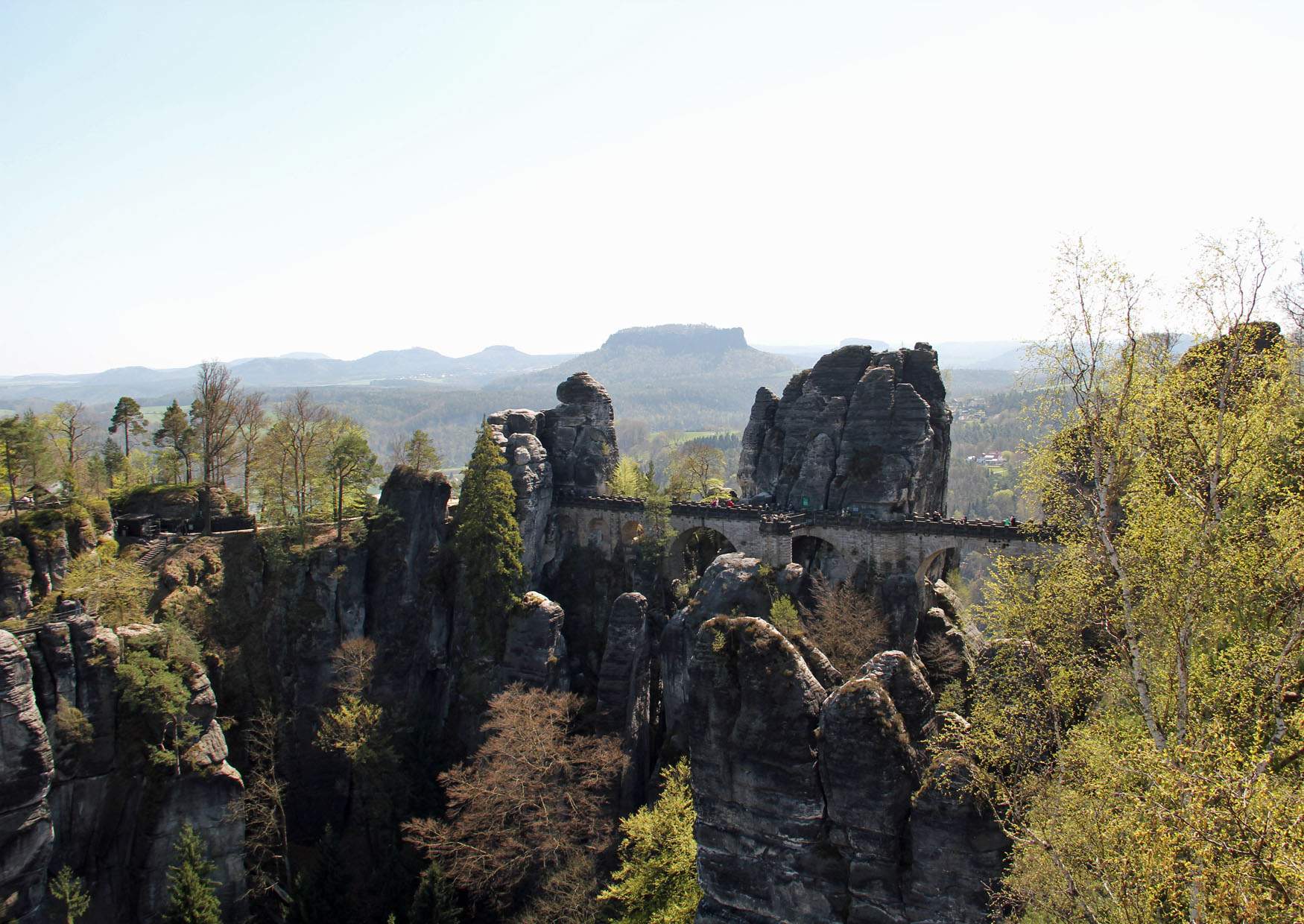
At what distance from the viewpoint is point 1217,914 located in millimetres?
10477

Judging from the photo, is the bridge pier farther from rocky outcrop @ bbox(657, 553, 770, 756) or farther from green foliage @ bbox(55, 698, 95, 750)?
green foliage @ bbox(55, 698, 95, 750)

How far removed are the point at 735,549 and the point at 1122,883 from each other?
124 feet

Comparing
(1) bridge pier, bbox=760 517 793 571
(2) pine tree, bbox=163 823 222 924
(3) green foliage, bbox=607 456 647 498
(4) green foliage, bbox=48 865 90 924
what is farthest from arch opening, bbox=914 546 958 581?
(4) green foliage, bbox=48 865 90 924

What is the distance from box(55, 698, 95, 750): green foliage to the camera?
35.2m

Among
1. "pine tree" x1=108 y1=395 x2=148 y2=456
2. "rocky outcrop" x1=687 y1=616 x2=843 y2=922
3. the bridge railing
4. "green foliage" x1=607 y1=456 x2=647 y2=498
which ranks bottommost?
"rocky outcrop" x1=687 y1=616 x2=843 y2=922

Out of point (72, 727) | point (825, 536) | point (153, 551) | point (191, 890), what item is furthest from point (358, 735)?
point (825, 536)

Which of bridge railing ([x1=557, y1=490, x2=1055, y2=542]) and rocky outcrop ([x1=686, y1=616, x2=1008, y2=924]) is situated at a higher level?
bridge railing ([x1=557, y1=490, x2=1055, y2=542])

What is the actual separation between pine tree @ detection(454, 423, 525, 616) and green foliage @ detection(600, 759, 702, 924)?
18.9 meters

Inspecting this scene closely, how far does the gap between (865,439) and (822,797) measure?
105 ft

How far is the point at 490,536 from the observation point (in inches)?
1785

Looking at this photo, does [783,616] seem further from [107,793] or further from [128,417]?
[128,417]

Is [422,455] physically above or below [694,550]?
above

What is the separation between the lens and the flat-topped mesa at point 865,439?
1918 inches

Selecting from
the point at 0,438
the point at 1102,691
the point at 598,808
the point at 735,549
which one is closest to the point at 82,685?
the point at 0,438
